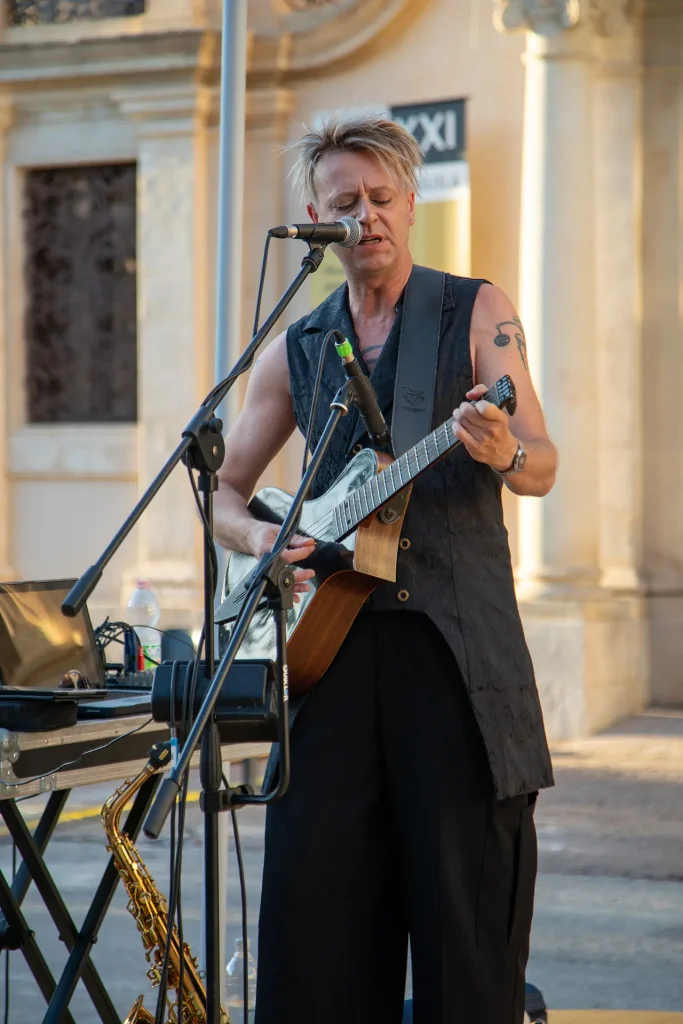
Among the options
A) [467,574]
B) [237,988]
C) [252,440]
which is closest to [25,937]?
[237,988]

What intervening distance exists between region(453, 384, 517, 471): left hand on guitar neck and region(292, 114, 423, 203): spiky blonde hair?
21.5 inches

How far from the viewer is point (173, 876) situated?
2564 millimetres

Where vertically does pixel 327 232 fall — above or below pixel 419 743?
above

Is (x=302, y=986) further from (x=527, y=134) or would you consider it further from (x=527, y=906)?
(x=527, y=134)

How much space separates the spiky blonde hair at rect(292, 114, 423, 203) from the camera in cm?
293

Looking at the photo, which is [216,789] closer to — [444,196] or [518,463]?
[518,463]

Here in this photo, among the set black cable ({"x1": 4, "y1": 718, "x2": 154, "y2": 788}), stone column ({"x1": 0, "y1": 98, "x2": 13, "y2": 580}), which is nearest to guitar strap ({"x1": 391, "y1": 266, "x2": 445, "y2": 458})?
black cable ({"x1": 4, "y1": 718, "x2": 154, "y2": 788})

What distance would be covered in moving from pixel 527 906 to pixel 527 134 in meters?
7.13

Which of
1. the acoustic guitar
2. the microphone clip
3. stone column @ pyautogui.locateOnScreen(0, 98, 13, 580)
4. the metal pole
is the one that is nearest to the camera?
the microphone clip

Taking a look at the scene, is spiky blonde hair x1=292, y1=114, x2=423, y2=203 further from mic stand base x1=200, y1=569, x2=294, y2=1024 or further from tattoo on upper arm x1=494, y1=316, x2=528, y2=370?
mic stand base x1=200, y1=569, x2=294, y2=1024

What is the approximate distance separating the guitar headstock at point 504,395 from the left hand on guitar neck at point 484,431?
35mm

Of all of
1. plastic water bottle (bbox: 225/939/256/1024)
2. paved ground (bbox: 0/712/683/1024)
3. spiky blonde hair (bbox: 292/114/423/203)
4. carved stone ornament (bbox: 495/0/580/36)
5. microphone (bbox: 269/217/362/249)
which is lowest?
paved ground (bbox: 0/712/683/1024)

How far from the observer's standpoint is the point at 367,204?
290cm

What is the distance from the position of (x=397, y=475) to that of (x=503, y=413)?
1.06 feet
